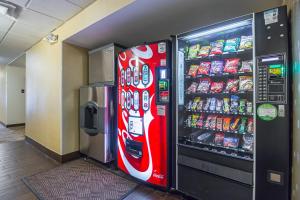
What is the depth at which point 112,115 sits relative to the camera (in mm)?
2736

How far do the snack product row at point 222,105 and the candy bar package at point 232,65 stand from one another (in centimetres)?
29

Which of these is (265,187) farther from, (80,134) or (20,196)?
(80,134)

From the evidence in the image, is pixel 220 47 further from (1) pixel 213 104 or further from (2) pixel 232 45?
(1) pixel 213 104

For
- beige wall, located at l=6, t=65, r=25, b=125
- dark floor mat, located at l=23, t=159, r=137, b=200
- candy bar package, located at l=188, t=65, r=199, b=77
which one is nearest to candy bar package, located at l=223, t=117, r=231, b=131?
candy bar package, located at l=188, t=65, r=199, b=77

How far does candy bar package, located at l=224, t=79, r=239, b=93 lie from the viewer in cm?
165

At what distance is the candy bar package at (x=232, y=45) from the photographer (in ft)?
5.34

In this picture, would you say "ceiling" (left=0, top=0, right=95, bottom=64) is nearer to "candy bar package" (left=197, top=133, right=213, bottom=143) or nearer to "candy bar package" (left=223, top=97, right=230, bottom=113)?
"candy bar package" (left=223, top=97, right=230, bottom=113)

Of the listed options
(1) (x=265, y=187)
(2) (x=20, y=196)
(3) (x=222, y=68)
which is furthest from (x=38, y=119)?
(1) (x=265, y=187)

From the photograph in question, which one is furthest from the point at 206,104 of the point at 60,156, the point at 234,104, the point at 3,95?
the point at 3,95

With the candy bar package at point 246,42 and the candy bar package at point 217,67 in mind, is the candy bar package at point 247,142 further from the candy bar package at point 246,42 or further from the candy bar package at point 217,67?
the candy bar package at point 246,42

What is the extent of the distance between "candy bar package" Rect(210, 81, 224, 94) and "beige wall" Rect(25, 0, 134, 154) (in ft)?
5.01

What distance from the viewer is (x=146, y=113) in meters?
2.14

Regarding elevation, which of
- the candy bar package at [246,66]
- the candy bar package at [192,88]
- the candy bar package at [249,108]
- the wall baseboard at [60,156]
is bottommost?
the wall baseboard at [60,156]

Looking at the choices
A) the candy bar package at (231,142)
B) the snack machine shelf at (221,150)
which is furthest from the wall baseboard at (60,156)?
the candy bar package at (231,142)
